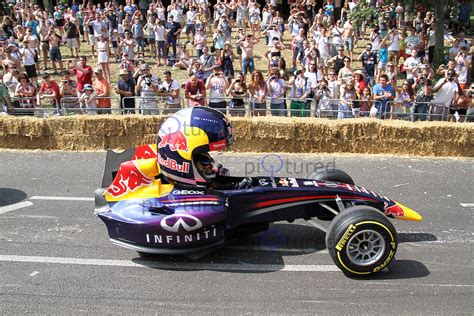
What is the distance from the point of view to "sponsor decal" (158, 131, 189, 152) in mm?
6617

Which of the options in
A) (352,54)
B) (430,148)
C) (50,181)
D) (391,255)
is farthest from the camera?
(352,54)

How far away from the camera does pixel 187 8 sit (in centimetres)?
2272

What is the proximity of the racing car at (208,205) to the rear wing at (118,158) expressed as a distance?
0.24 meters

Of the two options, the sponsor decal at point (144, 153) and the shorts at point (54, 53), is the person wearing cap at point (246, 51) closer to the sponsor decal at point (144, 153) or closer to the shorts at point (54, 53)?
the shorts at point (54, 53)

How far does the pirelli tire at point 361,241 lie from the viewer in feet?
20.4

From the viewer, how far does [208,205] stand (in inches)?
261

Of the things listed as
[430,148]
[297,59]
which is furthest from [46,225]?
[297,59]

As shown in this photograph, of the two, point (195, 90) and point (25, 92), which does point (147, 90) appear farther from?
point (25, 92)

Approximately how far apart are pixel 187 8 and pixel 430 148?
14615 mm

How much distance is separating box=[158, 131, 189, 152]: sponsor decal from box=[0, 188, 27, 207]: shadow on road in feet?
11.7

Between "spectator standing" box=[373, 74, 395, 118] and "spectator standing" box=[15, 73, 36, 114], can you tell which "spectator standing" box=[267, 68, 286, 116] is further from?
"spectator standing" box=[15, 73, 36, 114]

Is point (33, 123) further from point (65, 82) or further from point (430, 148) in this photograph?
point (430, 148)

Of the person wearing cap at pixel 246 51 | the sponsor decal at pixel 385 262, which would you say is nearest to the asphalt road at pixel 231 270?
the sponsor decal at pixel 385 262

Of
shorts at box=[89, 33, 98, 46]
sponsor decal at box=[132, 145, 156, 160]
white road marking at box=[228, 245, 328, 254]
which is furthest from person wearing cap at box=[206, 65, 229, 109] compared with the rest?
shorts at box=[89, 33, 98, 46]
